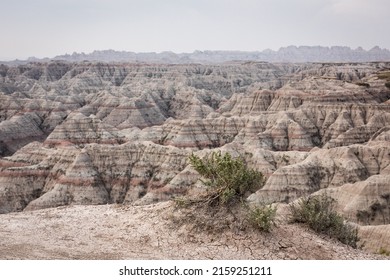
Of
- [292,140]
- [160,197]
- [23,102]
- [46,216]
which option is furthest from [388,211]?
[23,102]

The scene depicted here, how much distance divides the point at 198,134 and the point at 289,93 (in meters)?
31.0

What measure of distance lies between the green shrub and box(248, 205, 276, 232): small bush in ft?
3.01

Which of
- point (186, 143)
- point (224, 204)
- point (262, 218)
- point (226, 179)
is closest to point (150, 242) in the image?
point (224, 204)

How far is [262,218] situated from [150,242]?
3.33 meters

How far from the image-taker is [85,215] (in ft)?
53.7

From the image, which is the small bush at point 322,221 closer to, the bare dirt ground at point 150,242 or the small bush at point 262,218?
the bare dirt ground at point 150,242

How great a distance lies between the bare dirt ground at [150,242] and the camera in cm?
1245

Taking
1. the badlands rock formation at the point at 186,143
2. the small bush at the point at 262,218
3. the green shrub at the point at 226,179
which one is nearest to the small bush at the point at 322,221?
the green shrub at the point at 226,179

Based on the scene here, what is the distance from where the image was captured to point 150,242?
527 inches

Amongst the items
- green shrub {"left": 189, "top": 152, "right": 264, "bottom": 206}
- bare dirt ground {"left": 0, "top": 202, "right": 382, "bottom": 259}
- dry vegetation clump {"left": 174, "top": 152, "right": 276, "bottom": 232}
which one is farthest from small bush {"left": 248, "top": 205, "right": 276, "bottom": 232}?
green shrub {"left": 189, "top": 152, "right": 264, "bottom": 206}

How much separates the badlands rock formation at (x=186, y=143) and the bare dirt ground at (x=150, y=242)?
11.1 meters

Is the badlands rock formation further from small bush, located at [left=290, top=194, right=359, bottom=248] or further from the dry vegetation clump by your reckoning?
the dry vegetation clump

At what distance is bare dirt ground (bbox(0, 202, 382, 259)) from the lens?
12.4 m
